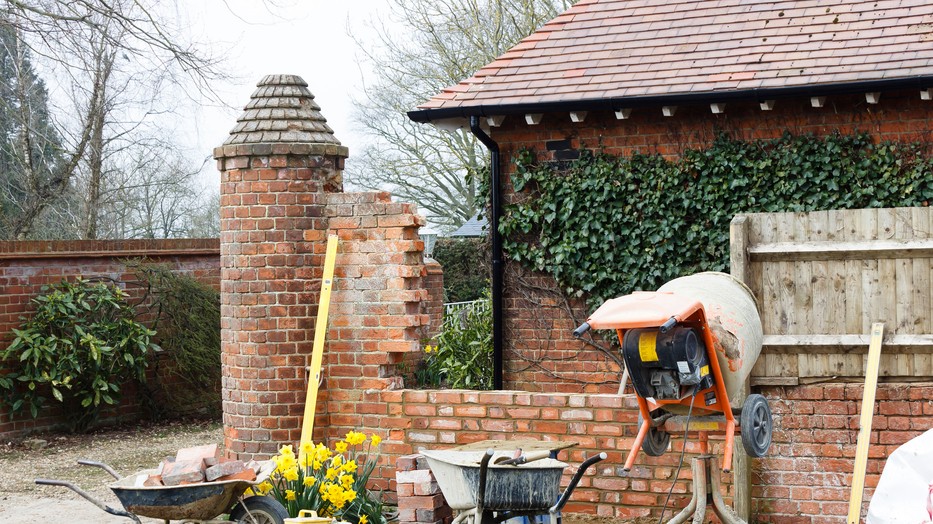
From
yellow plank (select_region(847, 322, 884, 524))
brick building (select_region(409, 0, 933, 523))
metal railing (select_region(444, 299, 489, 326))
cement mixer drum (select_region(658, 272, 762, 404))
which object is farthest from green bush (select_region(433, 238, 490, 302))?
cement mixer drum (select_region(658, 272, 762, 404))

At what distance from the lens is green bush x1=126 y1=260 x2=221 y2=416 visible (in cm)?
1220

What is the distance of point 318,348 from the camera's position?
284 inches

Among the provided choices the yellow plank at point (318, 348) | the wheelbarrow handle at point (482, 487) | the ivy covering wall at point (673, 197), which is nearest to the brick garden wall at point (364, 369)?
the yellow plank at point (318, 348)

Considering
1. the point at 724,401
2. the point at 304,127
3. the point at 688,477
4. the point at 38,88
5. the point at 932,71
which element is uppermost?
the point at 38,88

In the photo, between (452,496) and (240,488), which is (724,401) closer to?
(452,496)

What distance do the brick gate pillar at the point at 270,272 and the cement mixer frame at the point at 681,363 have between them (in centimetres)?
284

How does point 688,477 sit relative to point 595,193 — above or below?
below

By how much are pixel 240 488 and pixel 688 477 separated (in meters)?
2.81

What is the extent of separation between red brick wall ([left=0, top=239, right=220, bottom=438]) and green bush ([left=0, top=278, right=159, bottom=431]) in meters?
0.14

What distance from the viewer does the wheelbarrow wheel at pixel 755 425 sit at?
17.4ft

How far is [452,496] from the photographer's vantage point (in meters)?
5.61

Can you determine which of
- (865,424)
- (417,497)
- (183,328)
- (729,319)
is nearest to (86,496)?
(417,497)

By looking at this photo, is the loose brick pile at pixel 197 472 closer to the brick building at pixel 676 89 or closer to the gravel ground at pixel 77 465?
the gravel ground at pixel 77 465

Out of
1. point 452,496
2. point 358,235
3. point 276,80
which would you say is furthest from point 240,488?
point 276,80
